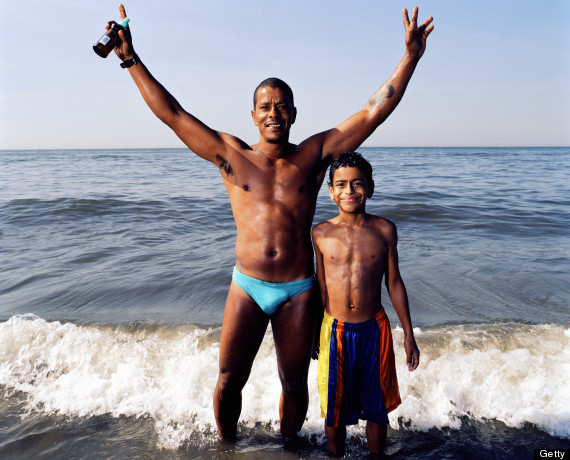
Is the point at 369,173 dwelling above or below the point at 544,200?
above

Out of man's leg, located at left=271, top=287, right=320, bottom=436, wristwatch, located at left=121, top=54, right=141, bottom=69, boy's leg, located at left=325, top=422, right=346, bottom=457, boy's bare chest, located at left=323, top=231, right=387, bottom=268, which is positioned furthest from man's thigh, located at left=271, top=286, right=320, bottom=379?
wristwatch, located at left=121, top=54, right=141, bottom=69

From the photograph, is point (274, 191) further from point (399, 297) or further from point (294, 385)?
point (294, 385)

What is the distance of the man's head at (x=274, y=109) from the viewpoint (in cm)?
263

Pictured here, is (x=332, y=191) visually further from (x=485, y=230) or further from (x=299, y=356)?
(x=485, y=230)

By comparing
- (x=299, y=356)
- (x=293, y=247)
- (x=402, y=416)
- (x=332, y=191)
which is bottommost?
(x=402, y=416)

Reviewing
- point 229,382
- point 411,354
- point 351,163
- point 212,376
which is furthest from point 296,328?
point 212,376

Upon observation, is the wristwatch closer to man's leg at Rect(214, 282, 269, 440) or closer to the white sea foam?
man's leg at Rect(214, 282, 269, 440)

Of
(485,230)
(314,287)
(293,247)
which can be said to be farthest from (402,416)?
(485,230)

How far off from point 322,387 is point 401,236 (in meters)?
7.15

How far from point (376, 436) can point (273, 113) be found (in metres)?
2.16

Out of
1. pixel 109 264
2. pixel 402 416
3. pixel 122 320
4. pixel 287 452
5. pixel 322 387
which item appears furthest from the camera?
pixel 109 264

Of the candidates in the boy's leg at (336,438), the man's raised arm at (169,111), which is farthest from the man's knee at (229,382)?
the man's raised arm at (169,111)

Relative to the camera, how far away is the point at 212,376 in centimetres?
395

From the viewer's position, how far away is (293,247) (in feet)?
8.73
